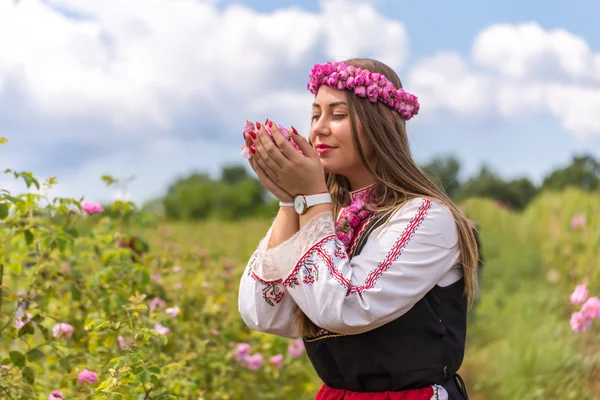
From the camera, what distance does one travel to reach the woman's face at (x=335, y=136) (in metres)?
1.95

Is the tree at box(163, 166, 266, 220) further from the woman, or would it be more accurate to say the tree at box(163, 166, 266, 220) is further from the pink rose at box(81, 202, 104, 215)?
the woman

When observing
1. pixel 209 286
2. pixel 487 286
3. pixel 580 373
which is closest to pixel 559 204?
pixel 487 286

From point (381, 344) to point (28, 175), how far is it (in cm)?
149

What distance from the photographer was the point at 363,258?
1.81 meters

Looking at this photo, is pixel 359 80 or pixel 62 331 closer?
pixel 359 80

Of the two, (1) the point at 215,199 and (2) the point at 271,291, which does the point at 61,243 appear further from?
(1) the point at 215,199

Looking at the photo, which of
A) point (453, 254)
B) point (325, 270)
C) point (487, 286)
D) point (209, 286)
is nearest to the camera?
point (325, 270)

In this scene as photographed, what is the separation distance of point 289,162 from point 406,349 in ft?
1.79

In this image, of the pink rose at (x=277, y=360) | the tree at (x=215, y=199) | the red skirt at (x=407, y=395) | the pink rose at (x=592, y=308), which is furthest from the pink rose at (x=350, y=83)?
the tree at (x=215, y=199)

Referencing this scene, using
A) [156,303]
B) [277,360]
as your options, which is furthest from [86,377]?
[277,360]

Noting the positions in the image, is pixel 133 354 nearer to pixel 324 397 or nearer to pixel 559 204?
pixel 324 397

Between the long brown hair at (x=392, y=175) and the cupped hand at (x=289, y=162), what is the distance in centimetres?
18

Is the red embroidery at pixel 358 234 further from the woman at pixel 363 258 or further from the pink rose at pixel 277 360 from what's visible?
the pink rose at pixel 277 360

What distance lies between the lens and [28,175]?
2.60 m
